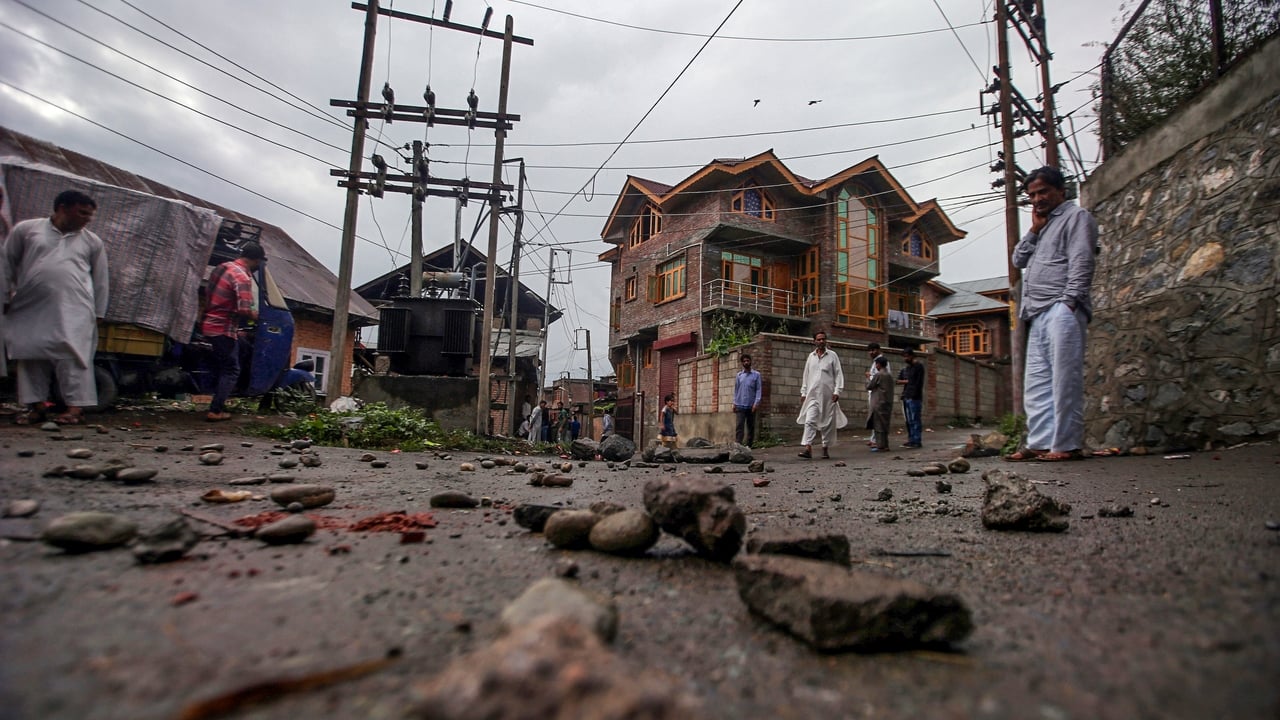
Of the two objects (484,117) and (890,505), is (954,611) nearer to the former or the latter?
(890,505)

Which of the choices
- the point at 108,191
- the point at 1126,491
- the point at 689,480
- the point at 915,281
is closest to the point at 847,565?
the point at 689,480

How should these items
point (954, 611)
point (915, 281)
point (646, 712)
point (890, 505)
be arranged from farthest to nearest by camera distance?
1. point (915, 281)
2. point (890, 505)
3. point (954, 611)
4. point (646, 712)

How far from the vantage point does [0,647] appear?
80 cm

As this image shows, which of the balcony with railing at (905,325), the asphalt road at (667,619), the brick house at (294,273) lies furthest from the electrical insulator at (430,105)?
the balcony with railing at (905,325)

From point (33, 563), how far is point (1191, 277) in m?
6.99

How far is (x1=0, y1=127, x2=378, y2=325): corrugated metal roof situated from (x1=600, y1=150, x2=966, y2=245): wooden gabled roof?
11078 millimetres

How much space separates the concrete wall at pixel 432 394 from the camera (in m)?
10.0

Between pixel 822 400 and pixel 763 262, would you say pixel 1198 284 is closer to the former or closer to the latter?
pixel 822 400

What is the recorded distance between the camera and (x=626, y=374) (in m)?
24.8

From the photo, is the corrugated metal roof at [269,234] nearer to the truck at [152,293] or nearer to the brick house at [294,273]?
the brick house at [294,273]

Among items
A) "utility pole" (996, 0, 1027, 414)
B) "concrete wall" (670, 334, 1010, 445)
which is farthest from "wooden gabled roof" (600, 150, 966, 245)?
"utility pole" (996, 0, 1027, 414)

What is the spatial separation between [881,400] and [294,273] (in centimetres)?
1601

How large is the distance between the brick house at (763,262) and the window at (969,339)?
5904 mm

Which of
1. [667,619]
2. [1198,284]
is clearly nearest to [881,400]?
[1198,284]
